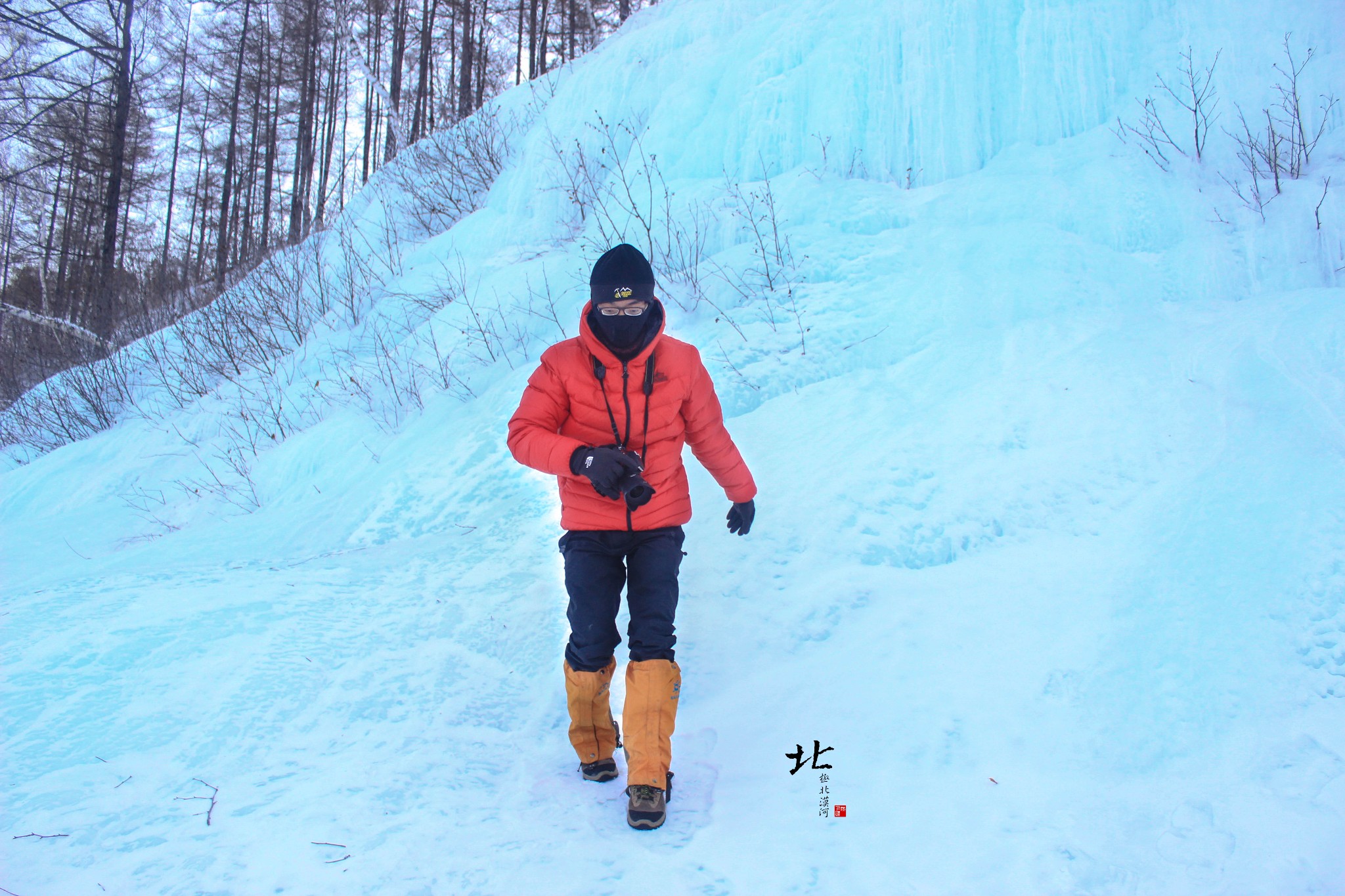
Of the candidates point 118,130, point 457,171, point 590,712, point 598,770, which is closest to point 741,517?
point 590,712

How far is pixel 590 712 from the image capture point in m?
2.21

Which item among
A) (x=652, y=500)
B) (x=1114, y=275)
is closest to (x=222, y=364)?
(x=652, y=500)

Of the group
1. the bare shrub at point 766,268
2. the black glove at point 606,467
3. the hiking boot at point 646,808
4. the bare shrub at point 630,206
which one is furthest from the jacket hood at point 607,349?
the bare shrub at point 630,206

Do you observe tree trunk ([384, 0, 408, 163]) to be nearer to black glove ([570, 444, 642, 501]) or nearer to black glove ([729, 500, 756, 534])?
black glove ([729, 500, 756, 534])

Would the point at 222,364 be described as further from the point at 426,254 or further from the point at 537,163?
the point at 537,163

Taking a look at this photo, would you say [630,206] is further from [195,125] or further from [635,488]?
[195,125]

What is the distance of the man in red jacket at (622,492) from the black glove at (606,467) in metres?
0.03

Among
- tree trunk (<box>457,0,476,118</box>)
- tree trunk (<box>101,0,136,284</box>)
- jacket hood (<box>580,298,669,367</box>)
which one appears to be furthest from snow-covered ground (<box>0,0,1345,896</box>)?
tree trunk (<box>457,0,476,118</box>)

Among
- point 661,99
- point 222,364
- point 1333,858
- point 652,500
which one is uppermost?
point 661,99

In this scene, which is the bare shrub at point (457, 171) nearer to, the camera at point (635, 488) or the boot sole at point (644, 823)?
the camera at point (635, 488)

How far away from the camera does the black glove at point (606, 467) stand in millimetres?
2002

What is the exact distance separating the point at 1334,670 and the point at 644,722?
6.64 ft

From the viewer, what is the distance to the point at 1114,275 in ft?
13.7

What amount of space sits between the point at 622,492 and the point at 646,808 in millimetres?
846
